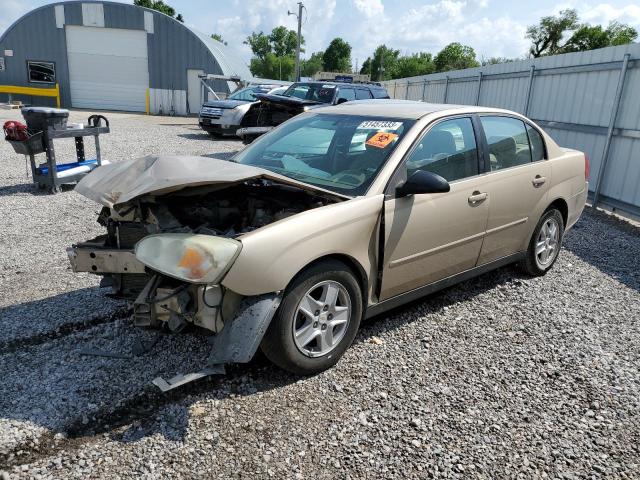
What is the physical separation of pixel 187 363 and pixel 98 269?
81 centimetres

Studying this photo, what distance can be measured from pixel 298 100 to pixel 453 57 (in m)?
64.7

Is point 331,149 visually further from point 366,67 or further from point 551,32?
point 366,67

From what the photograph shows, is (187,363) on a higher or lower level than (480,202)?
lower

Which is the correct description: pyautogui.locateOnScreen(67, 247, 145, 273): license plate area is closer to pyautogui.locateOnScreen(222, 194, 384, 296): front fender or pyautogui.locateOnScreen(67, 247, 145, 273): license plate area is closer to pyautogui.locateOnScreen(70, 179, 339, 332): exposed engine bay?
pyautogui.locateOnScreen(70, 179, 339, 332): exposed engine bay

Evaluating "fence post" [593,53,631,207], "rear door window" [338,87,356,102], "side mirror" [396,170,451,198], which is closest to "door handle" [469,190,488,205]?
"side mirror" [396,170,451,198]

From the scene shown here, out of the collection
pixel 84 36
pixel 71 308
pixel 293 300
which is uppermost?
pixel 84 36

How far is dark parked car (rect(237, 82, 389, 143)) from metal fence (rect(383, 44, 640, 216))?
11.7ft

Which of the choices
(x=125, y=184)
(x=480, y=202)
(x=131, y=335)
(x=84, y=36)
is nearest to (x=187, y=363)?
(x=131, y=335)

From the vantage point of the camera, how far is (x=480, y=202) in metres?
4.09

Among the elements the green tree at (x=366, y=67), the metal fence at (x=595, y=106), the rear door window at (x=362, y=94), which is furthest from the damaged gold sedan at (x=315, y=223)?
the green tree at (x=366, y=67)

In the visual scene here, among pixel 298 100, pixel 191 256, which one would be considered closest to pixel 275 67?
pixel 298 100

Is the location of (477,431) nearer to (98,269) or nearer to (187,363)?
(187,363)

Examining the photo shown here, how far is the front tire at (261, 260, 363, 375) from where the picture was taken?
9.80 ft

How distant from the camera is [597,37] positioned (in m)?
54.7
